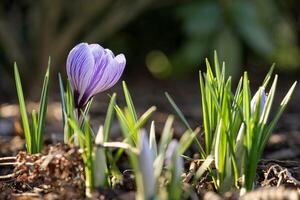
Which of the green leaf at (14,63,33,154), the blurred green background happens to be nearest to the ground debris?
the green leaf at (14,63,33,154)

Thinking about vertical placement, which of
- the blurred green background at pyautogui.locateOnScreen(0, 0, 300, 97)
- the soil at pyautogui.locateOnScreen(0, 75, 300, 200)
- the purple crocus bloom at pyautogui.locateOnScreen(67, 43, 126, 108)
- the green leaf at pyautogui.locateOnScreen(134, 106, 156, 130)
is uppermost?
the blurred green background at pyautogui.locateOnScreen(0, 0, 300, 97)

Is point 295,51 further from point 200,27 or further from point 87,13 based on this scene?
point 87,13

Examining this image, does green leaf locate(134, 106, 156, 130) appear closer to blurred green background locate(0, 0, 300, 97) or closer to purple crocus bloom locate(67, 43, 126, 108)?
purple crocus bloom locate(67, 43, 126, 108)

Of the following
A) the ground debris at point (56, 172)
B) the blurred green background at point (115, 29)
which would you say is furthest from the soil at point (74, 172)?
the blurred green background at point (115, 29)

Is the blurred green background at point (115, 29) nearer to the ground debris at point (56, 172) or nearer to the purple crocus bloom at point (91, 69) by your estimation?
the purple crocus bloom at point (91, 69)

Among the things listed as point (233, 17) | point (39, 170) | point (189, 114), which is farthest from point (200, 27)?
point (39, 170)

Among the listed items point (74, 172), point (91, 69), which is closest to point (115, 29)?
point (91, 69)

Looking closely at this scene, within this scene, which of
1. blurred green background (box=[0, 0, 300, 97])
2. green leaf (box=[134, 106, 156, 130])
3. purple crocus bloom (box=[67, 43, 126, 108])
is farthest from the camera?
blurred green background (box=[0, 0, 300, 97])

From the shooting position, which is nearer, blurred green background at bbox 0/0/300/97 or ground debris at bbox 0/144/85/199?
ground debris at bbox 0/144/85/199
